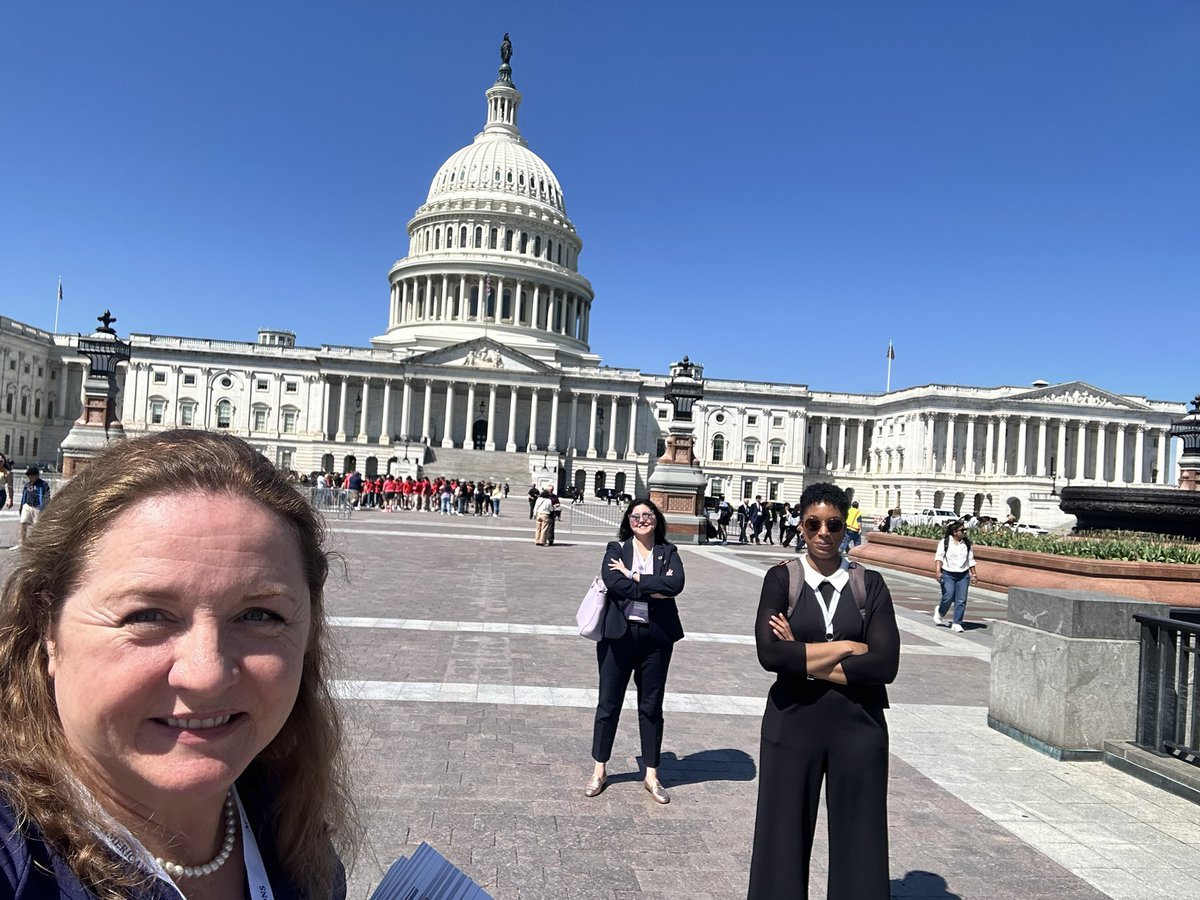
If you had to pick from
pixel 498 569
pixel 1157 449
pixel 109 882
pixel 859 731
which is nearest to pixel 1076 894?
pixel 859 731

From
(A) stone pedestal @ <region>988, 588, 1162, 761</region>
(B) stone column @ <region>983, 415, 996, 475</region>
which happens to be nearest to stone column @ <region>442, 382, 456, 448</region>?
(B) stone column @ <region>983, 415, 996, 475</region>

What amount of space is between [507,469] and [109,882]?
7510cm

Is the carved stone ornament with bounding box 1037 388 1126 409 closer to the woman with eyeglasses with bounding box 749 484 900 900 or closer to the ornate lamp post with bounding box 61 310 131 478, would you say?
the ornate lamp post with bounding box 61 310 131 478

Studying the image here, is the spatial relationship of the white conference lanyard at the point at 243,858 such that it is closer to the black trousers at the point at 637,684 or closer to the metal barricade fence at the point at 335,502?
the black trousers at the point at 637,684

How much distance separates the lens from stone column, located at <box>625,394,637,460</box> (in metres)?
87.8

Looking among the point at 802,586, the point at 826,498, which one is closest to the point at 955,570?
the point at 826,498

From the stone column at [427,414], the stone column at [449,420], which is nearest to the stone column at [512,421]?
the stone column at [449,420]

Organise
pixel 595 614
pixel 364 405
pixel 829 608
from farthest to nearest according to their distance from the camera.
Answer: pixel 364 405, pixel 595 614, pixel 829 608

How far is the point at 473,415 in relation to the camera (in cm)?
8631

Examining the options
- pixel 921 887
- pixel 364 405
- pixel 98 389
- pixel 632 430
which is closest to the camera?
pixel 921 887

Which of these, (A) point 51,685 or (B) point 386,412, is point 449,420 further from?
(A) point 51,685

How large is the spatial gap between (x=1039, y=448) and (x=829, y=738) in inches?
3824

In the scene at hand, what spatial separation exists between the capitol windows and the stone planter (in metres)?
79.1

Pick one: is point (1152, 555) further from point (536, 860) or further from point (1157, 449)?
point (1157, 449)
